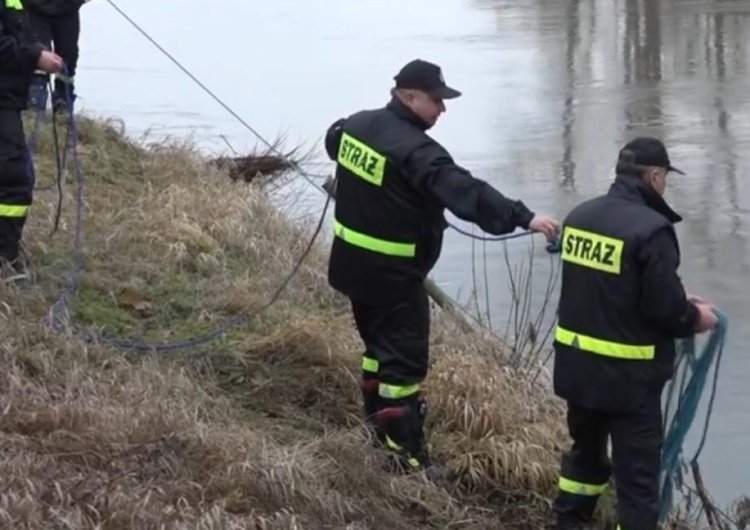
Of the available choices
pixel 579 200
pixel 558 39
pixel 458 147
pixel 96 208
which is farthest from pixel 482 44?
pixel 96 208

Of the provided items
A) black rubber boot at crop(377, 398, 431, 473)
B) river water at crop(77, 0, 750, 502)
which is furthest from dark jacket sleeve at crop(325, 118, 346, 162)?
river water at crop(77, 0, 750, 502)

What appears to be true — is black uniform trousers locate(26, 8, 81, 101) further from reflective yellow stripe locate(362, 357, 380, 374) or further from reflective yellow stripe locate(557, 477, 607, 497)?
reflective yellow stripe locate(557, 477, 607, 497)

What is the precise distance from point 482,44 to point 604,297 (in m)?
17.5

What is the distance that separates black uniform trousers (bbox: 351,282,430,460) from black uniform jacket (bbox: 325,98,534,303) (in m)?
0.08

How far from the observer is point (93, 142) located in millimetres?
11305

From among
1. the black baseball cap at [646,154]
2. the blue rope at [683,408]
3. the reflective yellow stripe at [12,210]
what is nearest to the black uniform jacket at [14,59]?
the reflective yellow stripe at [12,210]

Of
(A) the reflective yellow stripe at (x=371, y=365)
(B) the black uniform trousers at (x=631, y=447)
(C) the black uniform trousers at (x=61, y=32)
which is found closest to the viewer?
(B) the black uniform trousers at (x=631, y=447)

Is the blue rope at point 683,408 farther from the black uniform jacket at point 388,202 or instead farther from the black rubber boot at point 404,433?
the black uniform jacket at point 388,202

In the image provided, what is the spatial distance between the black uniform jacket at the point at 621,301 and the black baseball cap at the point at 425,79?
73 centimetres

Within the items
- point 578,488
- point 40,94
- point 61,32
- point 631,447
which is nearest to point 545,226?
point 631,447

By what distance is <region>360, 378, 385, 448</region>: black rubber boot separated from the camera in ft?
20.6

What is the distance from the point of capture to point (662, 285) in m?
5.37

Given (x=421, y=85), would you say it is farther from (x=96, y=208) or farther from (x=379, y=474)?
(x=96, y=208)

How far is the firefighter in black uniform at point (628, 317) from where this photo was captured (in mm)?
5418
